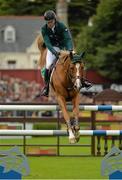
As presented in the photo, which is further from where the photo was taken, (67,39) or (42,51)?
(42,51)

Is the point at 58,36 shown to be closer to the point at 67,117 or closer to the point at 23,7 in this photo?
the point at 67,117

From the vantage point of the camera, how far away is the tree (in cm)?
5575

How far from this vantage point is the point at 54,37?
15.8 metres

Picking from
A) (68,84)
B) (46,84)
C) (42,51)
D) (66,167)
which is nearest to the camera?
(68,84)

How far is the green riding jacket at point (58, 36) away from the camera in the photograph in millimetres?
15562

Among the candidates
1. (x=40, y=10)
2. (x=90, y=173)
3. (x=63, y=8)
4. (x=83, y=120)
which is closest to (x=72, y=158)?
(x=83, y=120)

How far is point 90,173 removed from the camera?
50.8ft

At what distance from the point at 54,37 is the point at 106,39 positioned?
41.9m

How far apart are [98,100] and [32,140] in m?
3.85

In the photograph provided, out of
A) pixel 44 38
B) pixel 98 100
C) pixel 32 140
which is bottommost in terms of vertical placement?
pixel 32 140

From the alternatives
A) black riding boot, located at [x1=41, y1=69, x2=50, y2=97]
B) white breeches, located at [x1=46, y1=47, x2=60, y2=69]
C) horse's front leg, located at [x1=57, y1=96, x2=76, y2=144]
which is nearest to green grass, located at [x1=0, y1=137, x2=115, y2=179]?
horse's front leg, located at [x1=57, y1=96, x2=76, y2=144]

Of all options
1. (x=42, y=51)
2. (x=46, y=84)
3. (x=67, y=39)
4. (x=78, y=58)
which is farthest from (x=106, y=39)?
(x=78, y=58)

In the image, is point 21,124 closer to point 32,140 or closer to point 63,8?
point 32,140

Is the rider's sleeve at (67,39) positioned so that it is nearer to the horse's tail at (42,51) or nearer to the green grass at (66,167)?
the horse's tail at (42,51)
